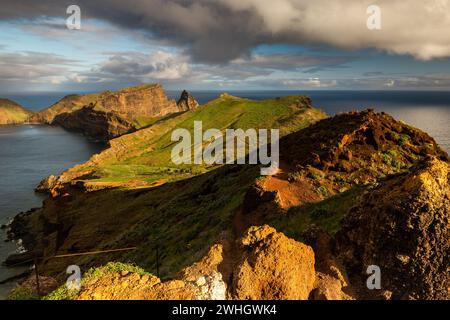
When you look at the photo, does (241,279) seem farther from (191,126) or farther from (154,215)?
(191,126)

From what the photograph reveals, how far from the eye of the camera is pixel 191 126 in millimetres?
170500

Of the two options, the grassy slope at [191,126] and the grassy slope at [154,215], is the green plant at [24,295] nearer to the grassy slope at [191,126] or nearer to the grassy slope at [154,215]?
the grassy slope at [154,215]

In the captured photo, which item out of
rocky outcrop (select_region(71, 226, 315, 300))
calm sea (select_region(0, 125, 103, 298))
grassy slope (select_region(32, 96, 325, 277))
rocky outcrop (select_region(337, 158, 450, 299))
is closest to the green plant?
rocky outcrop (select_region(71, 226, 315, 300))

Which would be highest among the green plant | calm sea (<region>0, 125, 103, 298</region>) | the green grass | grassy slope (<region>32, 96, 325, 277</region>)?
the green grass

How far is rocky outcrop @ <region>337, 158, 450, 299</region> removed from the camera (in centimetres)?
1234

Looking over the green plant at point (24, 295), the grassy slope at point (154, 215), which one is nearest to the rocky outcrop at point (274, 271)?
the grassy slope at point (154, 215)

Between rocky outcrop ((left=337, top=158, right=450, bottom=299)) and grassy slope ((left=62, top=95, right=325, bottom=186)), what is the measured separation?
8725cm

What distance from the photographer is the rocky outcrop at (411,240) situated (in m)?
12.3

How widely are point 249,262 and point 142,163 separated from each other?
401 ft

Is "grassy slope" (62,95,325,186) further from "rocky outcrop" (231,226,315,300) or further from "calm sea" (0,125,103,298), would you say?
"rocky outcrop" (231,226,315,300)

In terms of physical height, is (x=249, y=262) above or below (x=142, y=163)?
above
